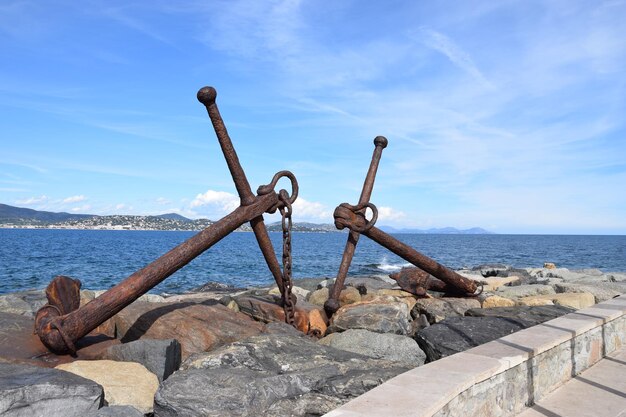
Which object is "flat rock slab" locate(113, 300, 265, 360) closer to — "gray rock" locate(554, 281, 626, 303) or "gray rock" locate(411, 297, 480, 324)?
"gray rock" locate(411, 297, 480, 324)

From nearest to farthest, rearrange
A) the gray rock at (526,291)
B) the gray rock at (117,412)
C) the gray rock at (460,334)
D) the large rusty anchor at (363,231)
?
the gray rock at (117,412)
the gray rock at (460,334)
the large rusty anchor at (363,231)
the gray rock at (526,291)

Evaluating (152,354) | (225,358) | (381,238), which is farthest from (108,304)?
(381,238)

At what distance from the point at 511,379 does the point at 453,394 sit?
2.55 ft

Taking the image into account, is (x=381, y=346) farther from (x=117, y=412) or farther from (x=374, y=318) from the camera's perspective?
(x=117, y=412)

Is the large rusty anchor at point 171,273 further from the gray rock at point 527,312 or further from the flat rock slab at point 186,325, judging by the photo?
the gray rock at point 527,312

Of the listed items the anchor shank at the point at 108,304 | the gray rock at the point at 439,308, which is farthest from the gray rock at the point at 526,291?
the anchor shank at the point at 108,304

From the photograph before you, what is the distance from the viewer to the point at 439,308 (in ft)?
21.8

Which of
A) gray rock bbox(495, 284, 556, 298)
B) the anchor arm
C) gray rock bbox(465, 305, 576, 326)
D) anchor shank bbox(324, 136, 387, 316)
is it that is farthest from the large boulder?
gray rock bbox(495, 284, 556, 298)

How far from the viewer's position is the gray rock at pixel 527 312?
225 inches

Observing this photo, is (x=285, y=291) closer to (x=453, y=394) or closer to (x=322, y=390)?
(x=322, y=390)

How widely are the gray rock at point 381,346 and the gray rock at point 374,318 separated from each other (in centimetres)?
62

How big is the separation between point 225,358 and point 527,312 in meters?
3.58


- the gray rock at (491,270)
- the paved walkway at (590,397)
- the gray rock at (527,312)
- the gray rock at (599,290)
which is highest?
the gray rock at (599,290)

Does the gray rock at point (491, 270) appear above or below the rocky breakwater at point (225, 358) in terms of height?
below
